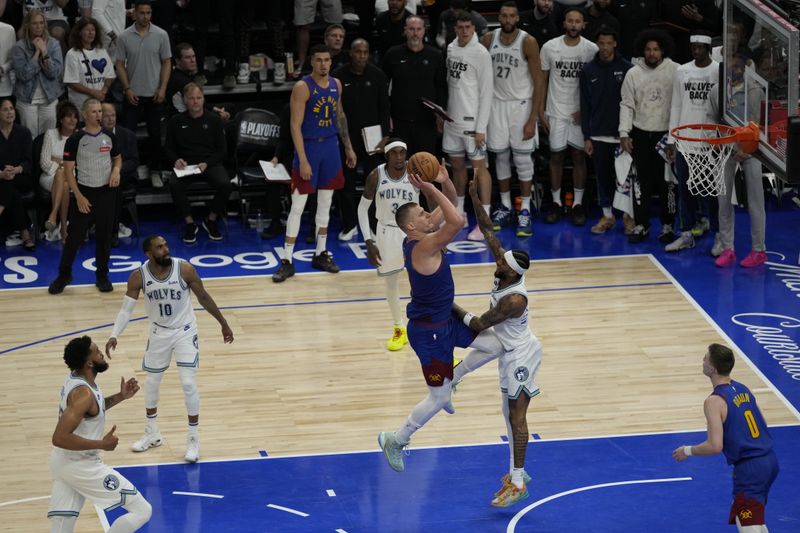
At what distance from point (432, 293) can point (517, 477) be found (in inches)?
59.6

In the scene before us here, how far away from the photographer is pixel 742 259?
15.9 m

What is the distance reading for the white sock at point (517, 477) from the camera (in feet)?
33.0

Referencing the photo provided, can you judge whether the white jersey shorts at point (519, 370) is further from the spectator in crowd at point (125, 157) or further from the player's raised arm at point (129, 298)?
the spectator in crowd at point (125, 157)

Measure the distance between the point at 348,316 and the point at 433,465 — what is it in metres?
3.70

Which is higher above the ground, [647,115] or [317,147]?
[647,115]

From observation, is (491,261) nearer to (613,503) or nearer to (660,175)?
(660,175)

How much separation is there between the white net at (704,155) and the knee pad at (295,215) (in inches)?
168

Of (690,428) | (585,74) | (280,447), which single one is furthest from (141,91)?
(690,428)

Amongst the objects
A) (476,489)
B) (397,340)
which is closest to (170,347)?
(476,489)

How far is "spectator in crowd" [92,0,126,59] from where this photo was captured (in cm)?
1745

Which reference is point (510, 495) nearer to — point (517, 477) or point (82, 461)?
point (517, 477)

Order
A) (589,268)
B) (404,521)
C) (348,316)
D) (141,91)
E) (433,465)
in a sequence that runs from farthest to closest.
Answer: (141,91), (589,268), (348,316), (433,465), (404,521)

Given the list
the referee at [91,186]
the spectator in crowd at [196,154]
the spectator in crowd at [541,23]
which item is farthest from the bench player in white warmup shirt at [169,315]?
the spectator in crowd at [541,23]

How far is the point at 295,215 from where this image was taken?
1532cm
